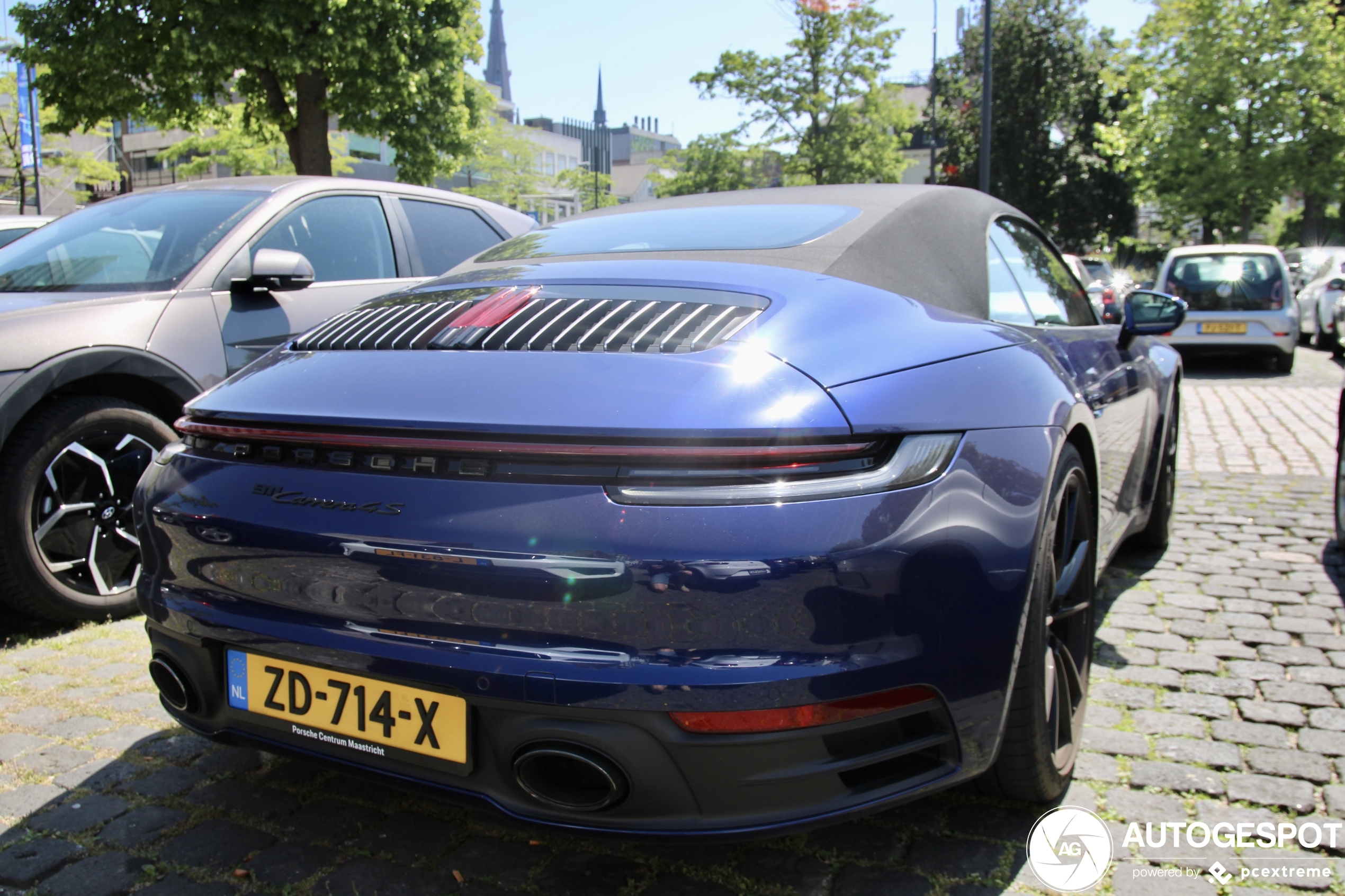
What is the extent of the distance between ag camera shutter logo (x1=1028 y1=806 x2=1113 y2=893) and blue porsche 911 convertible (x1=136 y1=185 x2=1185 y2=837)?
0.08 m

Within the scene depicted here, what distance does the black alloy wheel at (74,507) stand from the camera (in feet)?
11.2

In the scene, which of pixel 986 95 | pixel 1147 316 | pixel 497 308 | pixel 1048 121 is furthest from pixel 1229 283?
pixel 1048 121

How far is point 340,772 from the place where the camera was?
1.93 meters

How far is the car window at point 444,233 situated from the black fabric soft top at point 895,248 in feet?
7.24


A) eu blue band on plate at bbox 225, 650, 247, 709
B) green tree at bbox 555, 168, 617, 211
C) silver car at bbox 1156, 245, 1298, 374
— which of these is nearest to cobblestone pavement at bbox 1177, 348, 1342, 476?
silver car at bbox 1156, 245, 1298, 374

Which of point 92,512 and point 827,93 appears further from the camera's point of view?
point 827,93

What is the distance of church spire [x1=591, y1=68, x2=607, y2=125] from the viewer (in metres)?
186

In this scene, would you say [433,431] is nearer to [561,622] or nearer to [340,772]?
[561,622]

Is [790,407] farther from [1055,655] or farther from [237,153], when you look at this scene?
[237,153]

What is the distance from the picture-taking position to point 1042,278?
3.33 meters

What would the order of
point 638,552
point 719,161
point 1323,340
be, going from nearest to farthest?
point 638,552 < point 1323,340 < point 719,161

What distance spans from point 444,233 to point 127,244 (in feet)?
5.07

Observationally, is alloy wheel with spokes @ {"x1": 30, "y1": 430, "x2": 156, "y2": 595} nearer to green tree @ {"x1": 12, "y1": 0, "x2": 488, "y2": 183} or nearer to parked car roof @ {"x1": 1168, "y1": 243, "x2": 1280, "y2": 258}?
green tree @ {"x1": 12, "y1": 0, "x2": 488, "y2": 183}

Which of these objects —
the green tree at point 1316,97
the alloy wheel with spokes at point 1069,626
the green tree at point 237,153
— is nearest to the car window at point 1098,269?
the green tree at point 1316,97
